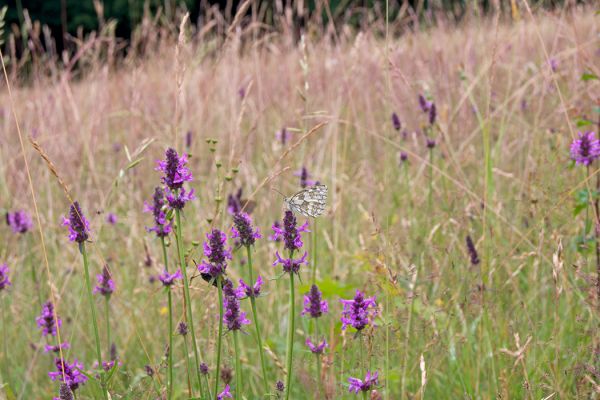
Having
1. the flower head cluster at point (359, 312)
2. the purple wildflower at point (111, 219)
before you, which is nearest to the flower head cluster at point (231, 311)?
the flower head cluster at point (359, 312)

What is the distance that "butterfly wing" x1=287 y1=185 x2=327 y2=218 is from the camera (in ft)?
4.56

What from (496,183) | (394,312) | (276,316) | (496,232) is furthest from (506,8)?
(394,312)

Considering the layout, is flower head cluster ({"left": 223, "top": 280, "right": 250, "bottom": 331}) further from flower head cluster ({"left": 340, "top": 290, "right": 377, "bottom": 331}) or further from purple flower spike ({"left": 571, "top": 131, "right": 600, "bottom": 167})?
purple flower spike ({"left": 571, "top": 131, "right": 600, "bottom": 167})

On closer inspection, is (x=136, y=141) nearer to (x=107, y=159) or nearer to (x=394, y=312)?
(x=107, y=159)

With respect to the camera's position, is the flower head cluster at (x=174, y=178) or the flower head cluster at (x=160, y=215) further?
the flower head cluster at (x=160, y=215)

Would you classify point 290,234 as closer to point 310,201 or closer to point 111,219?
point 310,201

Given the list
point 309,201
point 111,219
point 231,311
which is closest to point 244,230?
point 231,311

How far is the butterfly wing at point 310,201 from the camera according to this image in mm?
1389

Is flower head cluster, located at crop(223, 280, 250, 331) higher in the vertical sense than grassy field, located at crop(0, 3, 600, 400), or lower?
higher

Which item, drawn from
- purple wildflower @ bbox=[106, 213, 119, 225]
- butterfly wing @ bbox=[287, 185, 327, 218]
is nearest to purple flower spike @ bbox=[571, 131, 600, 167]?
butterfly wing @ bbox=[287, 185, 327, 218]

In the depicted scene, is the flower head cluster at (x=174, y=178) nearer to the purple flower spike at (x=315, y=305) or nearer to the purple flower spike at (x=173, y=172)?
the purple flower spike at (x=173, y=172)

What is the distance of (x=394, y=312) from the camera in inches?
57.2

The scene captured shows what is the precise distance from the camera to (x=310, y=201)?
4.66 ft

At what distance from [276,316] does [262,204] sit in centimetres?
91
